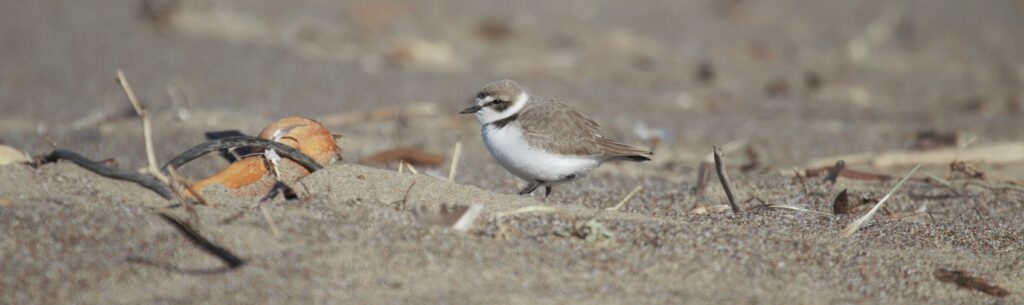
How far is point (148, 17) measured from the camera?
10.1 metres

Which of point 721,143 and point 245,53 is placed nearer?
point 721,143

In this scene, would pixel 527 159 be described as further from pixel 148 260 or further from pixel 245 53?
pixel 245 53

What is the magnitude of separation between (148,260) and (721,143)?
464 cm

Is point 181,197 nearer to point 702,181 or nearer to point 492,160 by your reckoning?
point 702,181

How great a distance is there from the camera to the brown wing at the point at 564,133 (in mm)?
4445

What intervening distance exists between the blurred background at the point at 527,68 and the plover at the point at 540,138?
1.27 metres

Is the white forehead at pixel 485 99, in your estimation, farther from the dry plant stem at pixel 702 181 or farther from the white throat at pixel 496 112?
the dry plant stem at pixel 702 181

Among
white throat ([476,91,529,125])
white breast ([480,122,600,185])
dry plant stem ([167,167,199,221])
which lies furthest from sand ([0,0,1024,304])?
white throat ([476,91,529,125])

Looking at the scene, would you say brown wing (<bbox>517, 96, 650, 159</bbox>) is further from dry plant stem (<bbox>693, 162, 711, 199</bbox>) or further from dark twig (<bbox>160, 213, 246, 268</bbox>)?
dark twig (<bbox>160, 213, 246, 268</bbox>)

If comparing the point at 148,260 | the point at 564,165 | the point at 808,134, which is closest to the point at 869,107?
the point at 808,134

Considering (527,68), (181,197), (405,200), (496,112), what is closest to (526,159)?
(496,112)

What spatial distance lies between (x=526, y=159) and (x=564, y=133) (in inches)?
8.2

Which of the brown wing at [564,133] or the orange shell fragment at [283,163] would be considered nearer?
the orange shell fragment at [283,163]

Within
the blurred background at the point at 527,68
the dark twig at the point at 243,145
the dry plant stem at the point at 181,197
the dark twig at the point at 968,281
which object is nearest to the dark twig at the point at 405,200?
the dark twig at the point at 243,145
